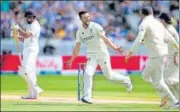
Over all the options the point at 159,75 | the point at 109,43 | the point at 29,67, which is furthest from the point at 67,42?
the point at 159,75

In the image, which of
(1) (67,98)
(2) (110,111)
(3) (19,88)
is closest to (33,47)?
(1) (67,98)

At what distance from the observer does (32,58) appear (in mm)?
20016

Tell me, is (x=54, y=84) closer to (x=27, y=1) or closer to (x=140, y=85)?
(x=140, y=85)

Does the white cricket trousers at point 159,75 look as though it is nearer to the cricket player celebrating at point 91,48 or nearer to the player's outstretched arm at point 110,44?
the player's outstretched arm at point 110,44

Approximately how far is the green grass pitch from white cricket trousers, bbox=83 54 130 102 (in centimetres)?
40

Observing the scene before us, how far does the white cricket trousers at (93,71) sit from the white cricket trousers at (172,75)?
138 centimetres

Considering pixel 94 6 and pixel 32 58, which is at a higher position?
pixel 94 6

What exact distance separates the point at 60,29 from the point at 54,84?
10.6m

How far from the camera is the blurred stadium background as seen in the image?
26398mm

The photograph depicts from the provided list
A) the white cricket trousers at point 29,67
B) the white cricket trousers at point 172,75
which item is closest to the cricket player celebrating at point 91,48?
the white cricket trousers at point 29,67

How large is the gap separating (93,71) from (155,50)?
83.3 inches

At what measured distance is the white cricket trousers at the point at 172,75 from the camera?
18.3m

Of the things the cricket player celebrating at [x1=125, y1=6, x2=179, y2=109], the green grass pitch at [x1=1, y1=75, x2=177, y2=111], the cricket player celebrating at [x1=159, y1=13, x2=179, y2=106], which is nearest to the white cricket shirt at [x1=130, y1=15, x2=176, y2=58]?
the cricket player celebrating at [x1=125, y1=6, x2=179, y2=109]

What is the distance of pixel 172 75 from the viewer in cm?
1845
